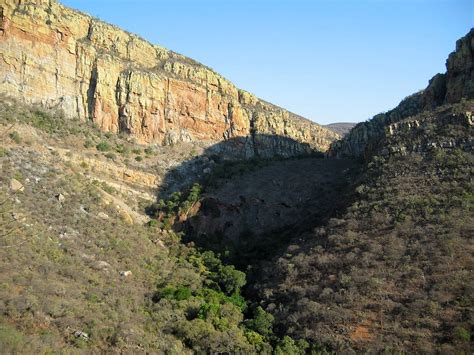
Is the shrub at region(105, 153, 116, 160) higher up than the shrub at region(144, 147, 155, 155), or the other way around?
the shrub at region(144, 147, 155, 155)

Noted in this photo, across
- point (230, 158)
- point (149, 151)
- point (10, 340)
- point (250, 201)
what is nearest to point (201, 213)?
point (250, 201)

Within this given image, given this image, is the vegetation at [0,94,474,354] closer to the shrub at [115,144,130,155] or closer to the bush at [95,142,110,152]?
the bush at [95,142,110,152]

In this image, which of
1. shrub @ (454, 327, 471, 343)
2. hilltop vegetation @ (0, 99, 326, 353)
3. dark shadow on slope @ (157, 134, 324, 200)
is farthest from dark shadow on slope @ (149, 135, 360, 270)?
shrub @ (454, 327, 471, 343)

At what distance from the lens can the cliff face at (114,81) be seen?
43.8 metres

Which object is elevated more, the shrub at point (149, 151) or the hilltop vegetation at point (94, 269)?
the shrub at point (149, 151)

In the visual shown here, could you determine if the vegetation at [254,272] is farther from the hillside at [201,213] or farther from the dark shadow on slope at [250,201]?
the dark shadow on slope at [250,201]

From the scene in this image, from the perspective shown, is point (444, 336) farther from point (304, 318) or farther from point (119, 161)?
Result: point (119, 161)

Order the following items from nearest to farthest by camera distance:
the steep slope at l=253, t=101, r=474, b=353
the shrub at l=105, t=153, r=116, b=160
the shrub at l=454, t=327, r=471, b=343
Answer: the shrub at l=454, t=327, r=471, b=343, the steep slope at l=253, t=101, r=474, b=353, the shrub at l=105, t=153, r=116, b=160

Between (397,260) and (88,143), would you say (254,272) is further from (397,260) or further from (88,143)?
(88,143)

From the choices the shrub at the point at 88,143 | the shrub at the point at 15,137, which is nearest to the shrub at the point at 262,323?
the shrub at the point at 15,137

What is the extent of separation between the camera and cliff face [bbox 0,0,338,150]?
43797mm

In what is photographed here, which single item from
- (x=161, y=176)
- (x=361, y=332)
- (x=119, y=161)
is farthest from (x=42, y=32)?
(x=361, y=332)

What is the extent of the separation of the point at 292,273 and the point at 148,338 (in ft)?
32.6

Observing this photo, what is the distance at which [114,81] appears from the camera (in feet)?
161
